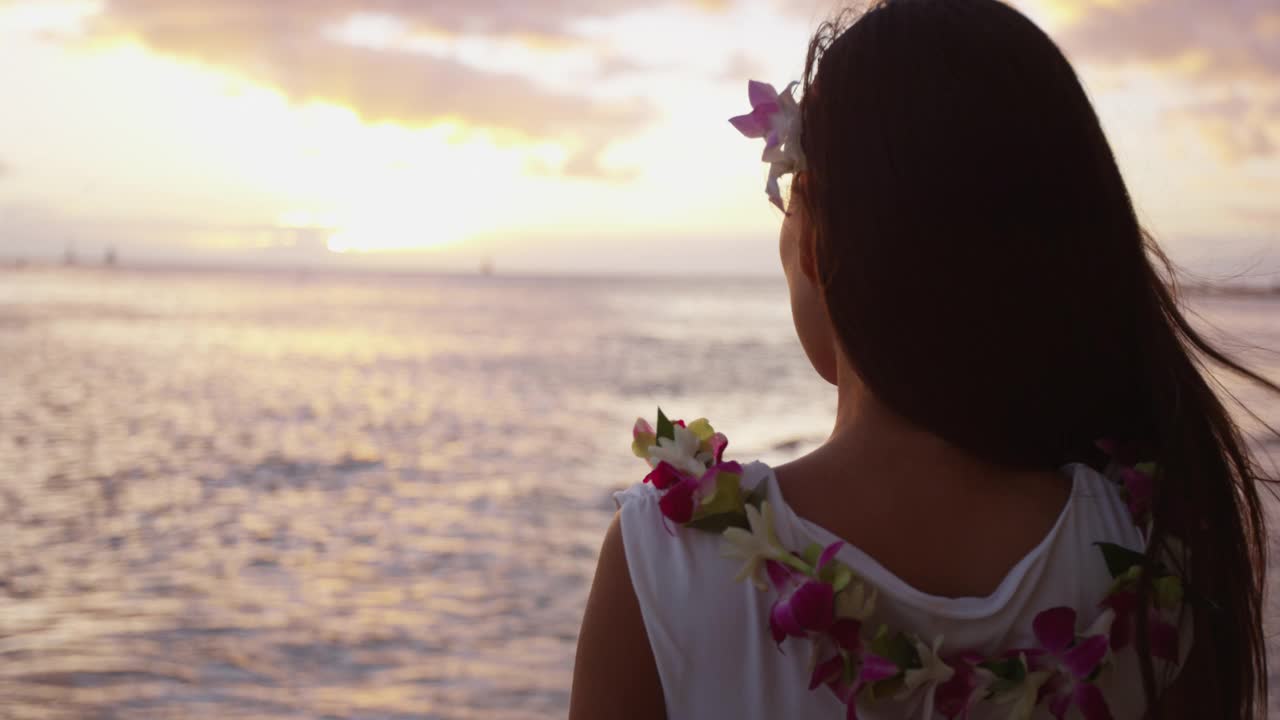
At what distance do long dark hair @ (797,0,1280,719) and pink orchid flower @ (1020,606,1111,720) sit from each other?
3.9 inches

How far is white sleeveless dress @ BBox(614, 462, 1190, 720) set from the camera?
4.76ft

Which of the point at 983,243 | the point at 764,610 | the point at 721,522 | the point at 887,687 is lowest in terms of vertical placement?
the point at 887,687

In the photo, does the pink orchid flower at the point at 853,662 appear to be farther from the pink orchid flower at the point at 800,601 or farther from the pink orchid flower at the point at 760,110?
the pink orchid flower at the point at 760,110

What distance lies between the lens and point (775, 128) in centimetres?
164

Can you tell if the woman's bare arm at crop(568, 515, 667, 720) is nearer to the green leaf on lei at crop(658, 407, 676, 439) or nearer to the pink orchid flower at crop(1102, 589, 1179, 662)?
the green leaf on lei at crop(658, 407, 676, 439)

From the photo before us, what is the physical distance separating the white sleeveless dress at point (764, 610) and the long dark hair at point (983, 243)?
0.49ft

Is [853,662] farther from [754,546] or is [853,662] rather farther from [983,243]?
[983,243]

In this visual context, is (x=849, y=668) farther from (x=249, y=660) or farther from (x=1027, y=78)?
(x=249, y=660)

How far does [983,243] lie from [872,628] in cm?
55

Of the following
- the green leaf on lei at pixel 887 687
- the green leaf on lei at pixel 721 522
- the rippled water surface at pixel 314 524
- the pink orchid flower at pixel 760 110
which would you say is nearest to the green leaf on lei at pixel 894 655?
the green leaf on lei at pixel 887 687

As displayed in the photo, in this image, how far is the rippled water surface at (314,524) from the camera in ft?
19.2

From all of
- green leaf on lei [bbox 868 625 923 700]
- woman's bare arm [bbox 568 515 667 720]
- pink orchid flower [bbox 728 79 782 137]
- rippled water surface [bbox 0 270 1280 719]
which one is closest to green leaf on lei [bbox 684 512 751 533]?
woman's bare arm [bbox 568 515 667 720]

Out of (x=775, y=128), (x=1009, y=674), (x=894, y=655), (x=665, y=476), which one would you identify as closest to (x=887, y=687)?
(x=894, y=655)

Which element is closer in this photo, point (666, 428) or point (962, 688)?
point (962, 688)
